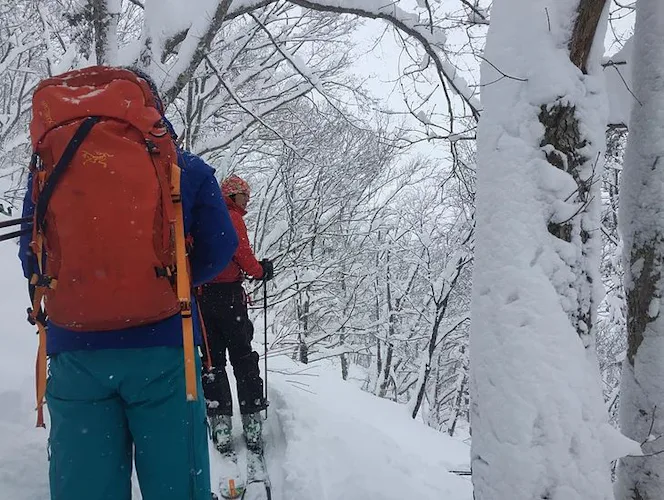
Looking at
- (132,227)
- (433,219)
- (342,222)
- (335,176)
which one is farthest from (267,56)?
(433,219)

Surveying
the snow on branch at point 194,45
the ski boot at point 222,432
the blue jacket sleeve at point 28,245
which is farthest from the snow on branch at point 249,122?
the blue jacket sleeve at point 28,245

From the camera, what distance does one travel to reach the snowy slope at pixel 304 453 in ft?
8.39

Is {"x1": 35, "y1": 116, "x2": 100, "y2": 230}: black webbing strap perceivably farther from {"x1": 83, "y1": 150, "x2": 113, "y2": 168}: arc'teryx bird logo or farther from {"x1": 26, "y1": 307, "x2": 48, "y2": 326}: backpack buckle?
{"x1": 26, "y1": 307, "x2": 48, "y2": 326}: backpack buckle

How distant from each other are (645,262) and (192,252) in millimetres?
2224

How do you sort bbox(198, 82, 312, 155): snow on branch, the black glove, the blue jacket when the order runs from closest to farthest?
the blue jacket < the black glove < bbox(198, 82, 312, 155): snow on branch

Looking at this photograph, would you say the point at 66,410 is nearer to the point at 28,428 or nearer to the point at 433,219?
the point at 28,428

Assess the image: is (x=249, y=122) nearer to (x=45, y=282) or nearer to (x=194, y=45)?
(x=194, y=45)

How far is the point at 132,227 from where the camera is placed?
1479mm

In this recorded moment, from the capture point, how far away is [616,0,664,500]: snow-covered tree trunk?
239 centimetres

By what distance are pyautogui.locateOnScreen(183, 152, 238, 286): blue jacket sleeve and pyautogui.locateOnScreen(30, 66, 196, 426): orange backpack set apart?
0.21 m

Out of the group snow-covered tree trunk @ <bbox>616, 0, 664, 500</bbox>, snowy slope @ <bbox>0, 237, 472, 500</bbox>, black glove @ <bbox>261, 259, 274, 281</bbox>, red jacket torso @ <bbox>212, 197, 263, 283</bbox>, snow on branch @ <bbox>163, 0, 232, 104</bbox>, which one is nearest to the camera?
snow-covered tree trunk @ <bbox>616, 0, 664, 500</bbox>

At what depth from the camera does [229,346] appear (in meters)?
3.32

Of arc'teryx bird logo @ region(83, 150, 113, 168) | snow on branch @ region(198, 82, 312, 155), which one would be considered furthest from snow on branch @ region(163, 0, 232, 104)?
snow on branch @ region(198, 82, 312, 155)

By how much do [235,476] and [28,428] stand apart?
122 centimetres
